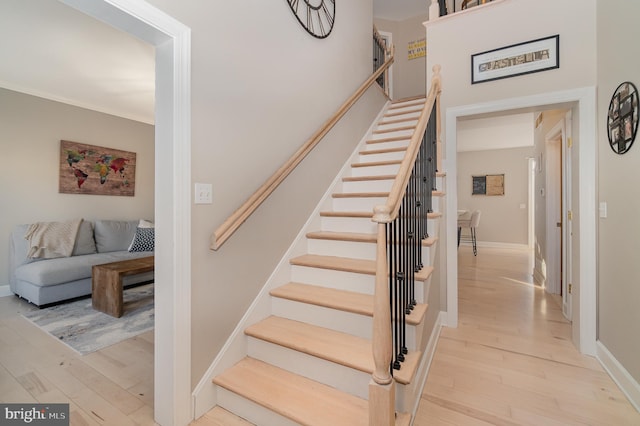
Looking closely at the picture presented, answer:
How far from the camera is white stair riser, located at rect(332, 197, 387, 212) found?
257 cm

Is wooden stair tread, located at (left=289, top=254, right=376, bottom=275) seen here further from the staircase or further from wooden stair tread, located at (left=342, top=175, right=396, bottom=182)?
wooden stair tread, located at (left=342, top=175, right=396, bottom=182)

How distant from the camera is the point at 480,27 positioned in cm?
259

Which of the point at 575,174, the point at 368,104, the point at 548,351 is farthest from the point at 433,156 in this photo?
the point at 548,351

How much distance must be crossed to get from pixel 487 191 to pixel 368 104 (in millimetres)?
5686

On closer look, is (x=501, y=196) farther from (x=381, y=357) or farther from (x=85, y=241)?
(x=85, y=241)

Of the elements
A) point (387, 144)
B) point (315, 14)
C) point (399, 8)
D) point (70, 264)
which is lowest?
point (70, 264)

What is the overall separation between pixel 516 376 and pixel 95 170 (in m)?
5.68

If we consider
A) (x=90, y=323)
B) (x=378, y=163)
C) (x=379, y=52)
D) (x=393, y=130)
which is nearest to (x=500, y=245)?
(x=393, y=130)

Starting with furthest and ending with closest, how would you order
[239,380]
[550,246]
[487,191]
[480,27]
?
[487,191], [550,246], [480,27], [239,380]

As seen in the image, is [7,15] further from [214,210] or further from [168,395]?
[168,395]

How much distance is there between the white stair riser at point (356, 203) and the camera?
257 centimetres

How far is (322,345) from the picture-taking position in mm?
1562

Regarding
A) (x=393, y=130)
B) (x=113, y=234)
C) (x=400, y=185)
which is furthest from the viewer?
(x=113, y=234)

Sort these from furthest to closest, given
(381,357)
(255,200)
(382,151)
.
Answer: (382,151), (255,200), (381,357)
